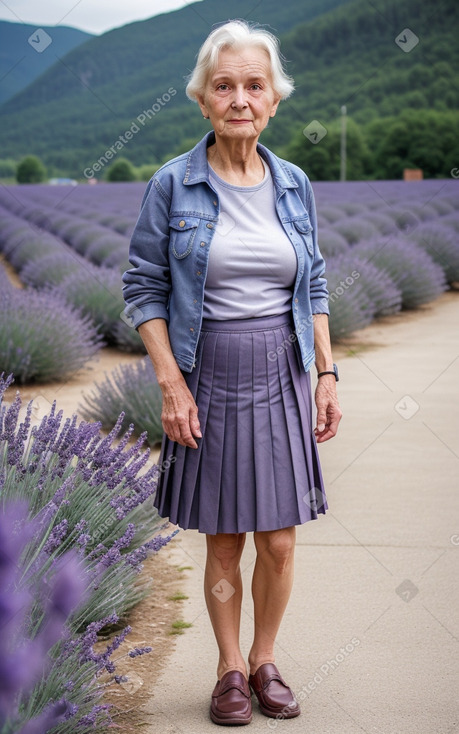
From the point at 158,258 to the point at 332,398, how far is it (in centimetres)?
62

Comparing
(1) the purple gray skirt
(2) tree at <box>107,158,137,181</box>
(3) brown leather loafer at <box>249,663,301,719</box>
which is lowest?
(2) tree at <box>107,158,137,181</box>

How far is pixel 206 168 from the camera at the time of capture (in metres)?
2.42

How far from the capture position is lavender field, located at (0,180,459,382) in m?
7.42

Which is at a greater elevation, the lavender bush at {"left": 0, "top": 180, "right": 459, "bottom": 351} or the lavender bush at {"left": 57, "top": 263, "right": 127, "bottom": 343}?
the lavender bush at {"left": 57, "top": 263, "right": 127, "bottom": 343}

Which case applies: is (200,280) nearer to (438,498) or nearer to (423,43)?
(438,498)

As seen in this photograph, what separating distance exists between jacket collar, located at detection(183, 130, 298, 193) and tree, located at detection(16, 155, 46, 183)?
64303 mm

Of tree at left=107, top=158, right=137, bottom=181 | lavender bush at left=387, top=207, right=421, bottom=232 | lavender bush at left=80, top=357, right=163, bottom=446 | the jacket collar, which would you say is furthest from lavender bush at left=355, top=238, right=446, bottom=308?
tree at left=107, top=158, right=137, bottom=181

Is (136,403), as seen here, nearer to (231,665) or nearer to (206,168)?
(231,665)

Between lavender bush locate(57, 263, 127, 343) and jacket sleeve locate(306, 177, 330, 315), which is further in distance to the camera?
lavender bush locate(57, 263, 127, 343)

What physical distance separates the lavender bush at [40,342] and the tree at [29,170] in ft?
194

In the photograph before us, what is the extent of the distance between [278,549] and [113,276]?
299 inches

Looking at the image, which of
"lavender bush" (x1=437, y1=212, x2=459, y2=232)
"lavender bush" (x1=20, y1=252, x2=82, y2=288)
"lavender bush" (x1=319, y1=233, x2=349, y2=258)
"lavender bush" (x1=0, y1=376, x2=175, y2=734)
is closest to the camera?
"lavender bush" (x1=0, y1=376, x2=175, y2=734)

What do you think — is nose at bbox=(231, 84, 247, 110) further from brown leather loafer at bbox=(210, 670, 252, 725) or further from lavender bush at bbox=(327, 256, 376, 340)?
lavender bush at bbox=(327, 256, 376, 340)

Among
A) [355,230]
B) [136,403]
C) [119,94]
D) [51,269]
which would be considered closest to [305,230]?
[136,403]
